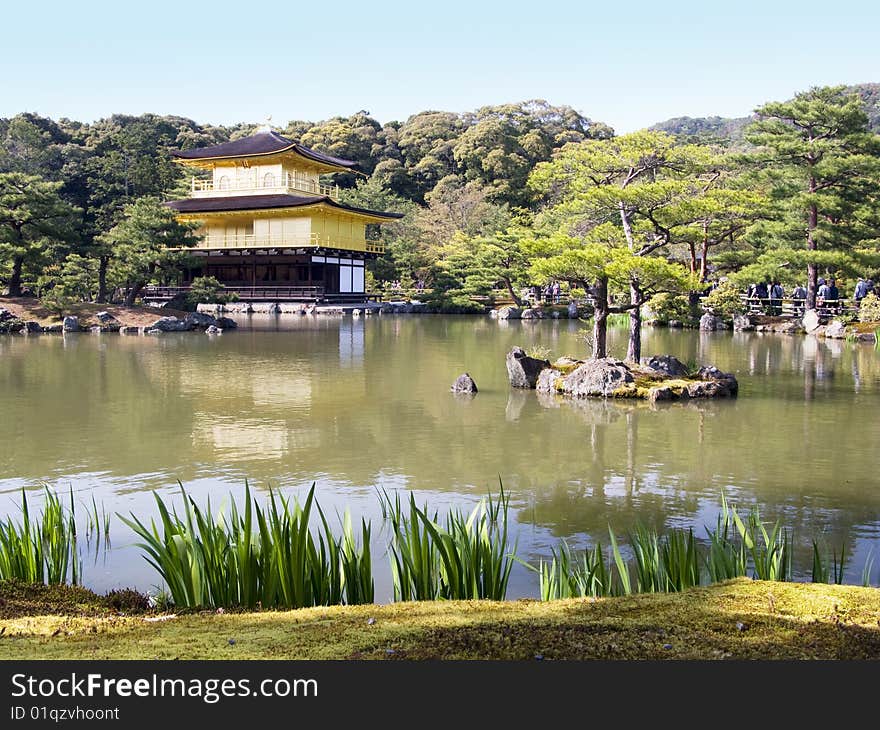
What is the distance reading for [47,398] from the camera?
1118 centimetres

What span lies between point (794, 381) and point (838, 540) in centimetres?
875

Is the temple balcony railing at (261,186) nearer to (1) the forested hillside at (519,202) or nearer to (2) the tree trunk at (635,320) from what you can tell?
(1) the forested hillside at (519,202)

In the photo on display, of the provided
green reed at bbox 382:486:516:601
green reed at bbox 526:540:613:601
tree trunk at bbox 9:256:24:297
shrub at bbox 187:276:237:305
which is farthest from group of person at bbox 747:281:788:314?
green reed at bbox 382:486:516:601

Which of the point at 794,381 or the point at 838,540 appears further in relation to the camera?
the point at 794,381

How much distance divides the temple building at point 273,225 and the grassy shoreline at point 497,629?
32.3 meters

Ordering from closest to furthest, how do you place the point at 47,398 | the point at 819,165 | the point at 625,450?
the point at 625,450 → the point at 47,398 → the point at 819,165

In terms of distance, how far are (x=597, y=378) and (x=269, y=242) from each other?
26.6m

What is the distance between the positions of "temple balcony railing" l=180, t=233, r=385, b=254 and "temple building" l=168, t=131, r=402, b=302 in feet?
0.14

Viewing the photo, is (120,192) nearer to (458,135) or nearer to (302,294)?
(302,294)

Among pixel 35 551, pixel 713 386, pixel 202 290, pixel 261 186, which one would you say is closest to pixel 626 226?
pixel 713 386

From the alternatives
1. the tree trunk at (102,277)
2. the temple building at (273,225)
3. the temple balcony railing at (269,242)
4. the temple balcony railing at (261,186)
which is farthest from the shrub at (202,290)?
the temple balcony railing at (261,186)

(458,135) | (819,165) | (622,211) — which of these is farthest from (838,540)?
(458,135)

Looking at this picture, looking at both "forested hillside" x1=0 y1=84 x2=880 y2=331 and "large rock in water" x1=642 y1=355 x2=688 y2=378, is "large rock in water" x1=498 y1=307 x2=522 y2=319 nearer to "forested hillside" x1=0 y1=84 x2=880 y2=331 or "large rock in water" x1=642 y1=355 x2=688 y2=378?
"forested hillside" x1=0 y1=84 x2=880 y2=331

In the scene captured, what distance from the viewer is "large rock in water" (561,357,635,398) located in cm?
1159
